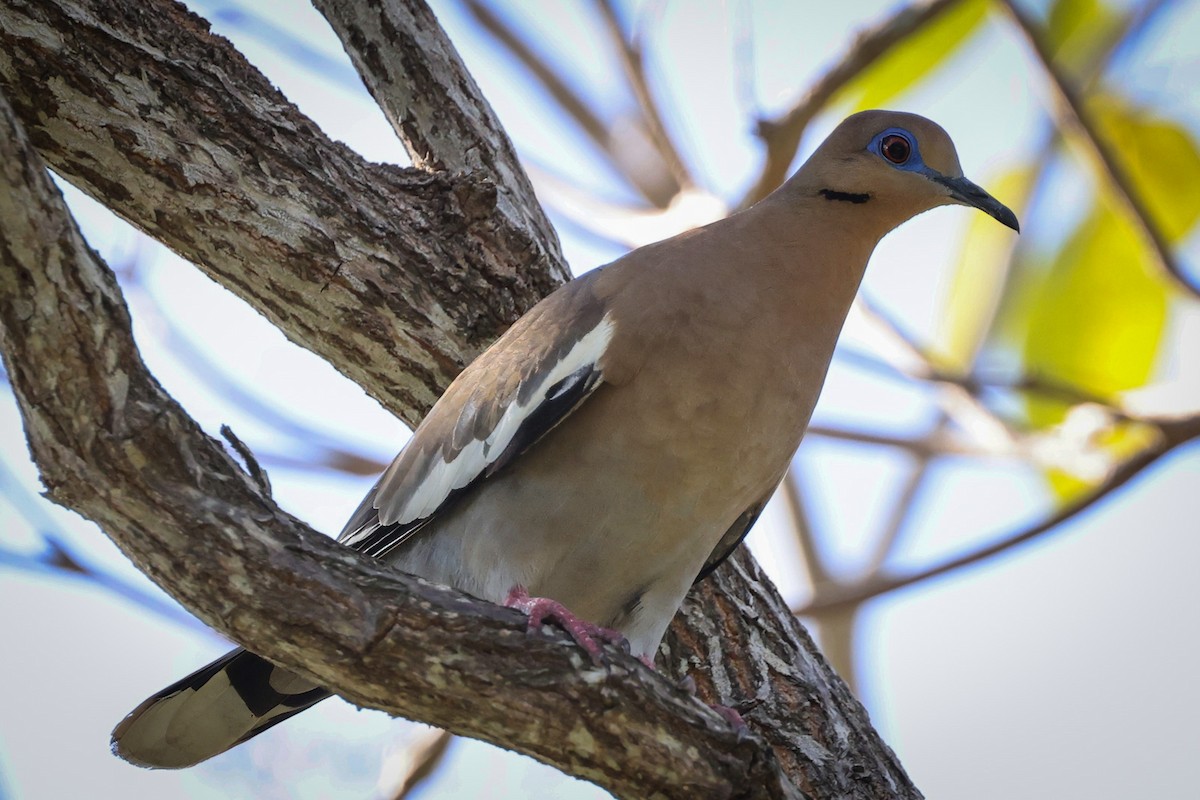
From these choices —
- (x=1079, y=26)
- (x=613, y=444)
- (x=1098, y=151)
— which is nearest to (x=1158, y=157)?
(x=1079, y=26)

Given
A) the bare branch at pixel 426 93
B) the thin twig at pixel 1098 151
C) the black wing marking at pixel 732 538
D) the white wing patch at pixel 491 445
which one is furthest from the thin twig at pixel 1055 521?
the white wing patch at pixel 491 445

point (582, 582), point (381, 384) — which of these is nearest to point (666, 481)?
point (582, 582)

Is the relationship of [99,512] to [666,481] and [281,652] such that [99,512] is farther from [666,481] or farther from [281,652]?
[666,481]

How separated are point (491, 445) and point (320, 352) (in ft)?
2.35

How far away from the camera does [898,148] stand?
384 centimetres

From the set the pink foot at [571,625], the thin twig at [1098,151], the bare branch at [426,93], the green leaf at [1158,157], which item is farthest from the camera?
the green leaf at [1158,157]

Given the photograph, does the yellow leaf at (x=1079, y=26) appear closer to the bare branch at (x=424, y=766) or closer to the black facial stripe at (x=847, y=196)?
the black facial stripe at (x=847, y=196)

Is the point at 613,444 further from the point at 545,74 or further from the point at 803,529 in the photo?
the point at 545,74

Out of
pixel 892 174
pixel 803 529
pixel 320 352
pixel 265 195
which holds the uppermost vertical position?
pixel 803 529

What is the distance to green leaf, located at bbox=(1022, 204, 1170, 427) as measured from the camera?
18.8 feet

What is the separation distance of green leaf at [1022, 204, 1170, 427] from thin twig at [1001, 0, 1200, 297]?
95 centimetres

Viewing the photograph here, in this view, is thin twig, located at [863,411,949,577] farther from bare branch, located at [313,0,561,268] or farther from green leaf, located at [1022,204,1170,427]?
bare branch, located at [313,0,561,268]

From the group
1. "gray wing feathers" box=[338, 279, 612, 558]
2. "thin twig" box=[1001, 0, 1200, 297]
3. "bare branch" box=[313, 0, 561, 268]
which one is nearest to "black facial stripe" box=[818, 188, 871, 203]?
"gray wing feathers" box=[338, 279, 612, 558]

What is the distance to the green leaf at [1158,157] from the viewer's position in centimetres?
566
